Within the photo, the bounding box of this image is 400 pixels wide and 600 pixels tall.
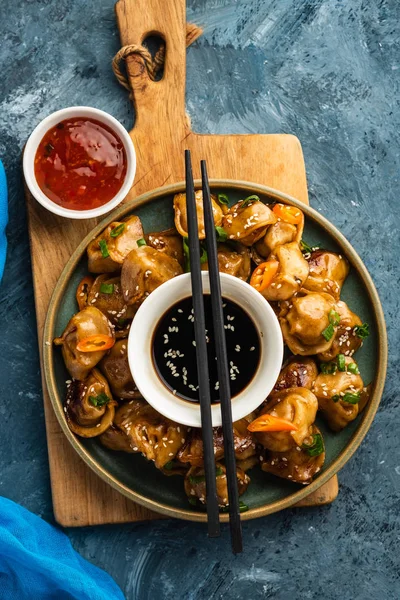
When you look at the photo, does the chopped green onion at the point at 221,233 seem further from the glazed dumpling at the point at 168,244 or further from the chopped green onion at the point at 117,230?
the chopped green onion at the point at 117,230

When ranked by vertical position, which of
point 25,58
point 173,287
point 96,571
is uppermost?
point 25,58

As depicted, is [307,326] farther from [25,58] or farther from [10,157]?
[25,58]

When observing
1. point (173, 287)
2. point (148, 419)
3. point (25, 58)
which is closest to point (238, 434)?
point (148, 419)

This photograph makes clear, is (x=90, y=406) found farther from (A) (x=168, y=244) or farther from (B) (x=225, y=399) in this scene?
(A) (x=168, y=244)

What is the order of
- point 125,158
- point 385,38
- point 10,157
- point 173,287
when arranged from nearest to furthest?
point 173,287
point 125,158
point 10,157
point 385,38

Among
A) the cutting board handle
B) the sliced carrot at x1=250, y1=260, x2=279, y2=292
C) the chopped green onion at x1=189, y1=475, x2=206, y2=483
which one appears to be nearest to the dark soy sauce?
the sliced carrot at x1=250, y1=260, x2=279, y2=292

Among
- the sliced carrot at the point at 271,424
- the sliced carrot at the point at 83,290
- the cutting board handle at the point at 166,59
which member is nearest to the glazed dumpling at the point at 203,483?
the sliced carrot at the point at 271,424
